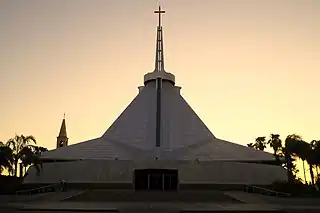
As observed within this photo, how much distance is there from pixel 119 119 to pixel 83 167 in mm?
12765

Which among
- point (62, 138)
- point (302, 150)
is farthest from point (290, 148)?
point (62, 138)

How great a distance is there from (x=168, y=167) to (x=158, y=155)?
489 centimetres

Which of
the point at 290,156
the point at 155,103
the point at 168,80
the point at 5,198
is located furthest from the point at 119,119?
the point at 5,198

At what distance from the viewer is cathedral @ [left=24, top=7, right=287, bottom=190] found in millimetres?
37500

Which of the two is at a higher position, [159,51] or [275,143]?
[159,51]

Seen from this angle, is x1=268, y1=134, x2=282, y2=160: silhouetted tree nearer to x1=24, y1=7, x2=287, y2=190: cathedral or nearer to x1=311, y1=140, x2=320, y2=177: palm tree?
x1=311, y1=140, x2=320, y2=177: palm tree

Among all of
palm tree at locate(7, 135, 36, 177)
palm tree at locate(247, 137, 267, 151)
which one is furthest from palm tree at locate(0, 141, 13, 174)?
palm tree at locate(247, 137, 267, 151)

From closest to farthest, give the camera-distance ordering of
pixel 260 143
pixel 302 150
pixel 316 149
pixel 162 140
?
pixel 316 149
pixel 302 150
pixel 162 140
pixel 260 143

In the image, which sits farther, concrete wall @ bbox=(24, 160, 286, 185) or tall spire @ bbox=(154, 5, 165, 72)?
tall spire @ bbox=(154, 5, 165, 72)

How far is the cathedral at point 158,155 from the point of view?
37500 millimetres

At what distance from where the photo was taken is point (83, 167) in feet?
124

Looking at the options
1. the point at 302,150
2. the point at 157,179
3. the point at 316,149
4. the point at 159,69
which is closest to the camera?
the point at 157,179

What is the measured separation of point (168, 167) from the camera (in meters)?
37.4

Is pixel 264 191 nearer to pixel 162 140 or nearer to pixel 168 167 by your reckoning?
pixel 168 167
